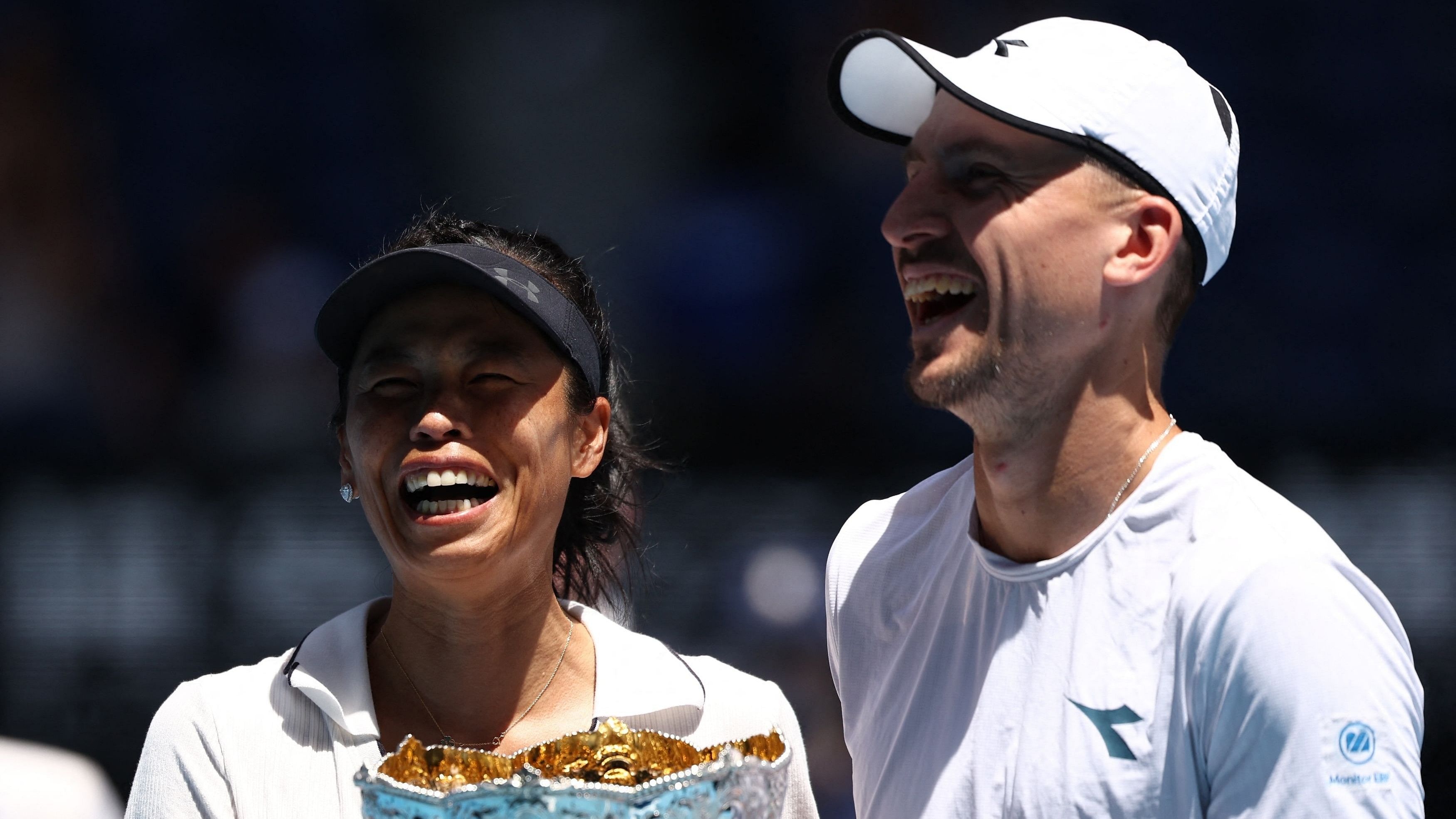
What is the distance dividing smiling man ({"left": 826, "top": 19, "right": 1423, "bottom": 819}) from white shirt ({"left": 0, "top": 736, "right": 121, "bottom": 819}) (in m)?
1.00

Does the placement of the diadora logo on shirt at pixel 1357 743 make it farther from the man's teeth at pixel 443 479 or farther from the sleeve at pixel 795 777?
the man's teeth at pixel 443 479

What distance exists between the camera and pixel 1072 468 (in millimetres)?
1962

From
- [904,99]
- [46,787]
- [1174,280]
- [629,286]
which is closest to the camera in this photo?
[46,787]

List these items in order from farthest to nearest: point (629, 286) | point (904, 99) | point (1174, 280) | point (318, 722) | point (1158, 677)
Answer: point (629, 286)
point (904, 99)
point (1174, 280)
point (318, 722)
point (1158, 677)

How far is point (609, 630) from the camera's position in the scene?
2.17 m

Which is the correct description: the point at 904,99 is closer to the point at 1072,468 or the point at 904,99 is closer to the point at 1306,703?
the point at 1072,468

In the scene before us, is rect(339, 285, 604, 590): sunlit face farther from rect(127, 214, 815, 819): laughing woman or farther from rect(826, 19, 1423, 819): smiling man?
rect(826, 19, 1423, 819): smiling man

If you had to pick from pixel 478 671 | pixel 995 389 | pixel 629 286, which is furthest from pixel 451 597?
pixel 629 286

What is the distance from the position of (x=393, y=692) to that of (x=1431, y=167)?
408 centimetres

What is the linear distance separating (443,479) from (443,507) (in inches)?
1.8

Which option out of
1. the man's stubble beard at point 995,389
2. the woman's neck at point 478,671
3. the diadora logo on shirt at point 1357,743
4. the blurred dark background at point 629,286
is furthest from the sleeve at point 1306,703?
the blurred dark background at point 629,286

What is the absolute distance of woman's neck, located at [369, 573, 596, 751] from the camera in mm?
2027

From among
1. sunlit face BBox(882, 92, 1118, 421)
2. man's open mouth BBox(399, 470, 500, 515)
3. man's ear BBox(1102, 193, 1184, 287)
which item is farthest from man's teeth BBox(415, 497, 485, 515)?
man's ear BBox(1102, 193, 1184, 287)

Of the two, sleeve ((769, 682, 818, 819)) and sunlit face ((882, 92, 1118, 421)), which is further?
sleeve ((769, 682, 818, 819))
